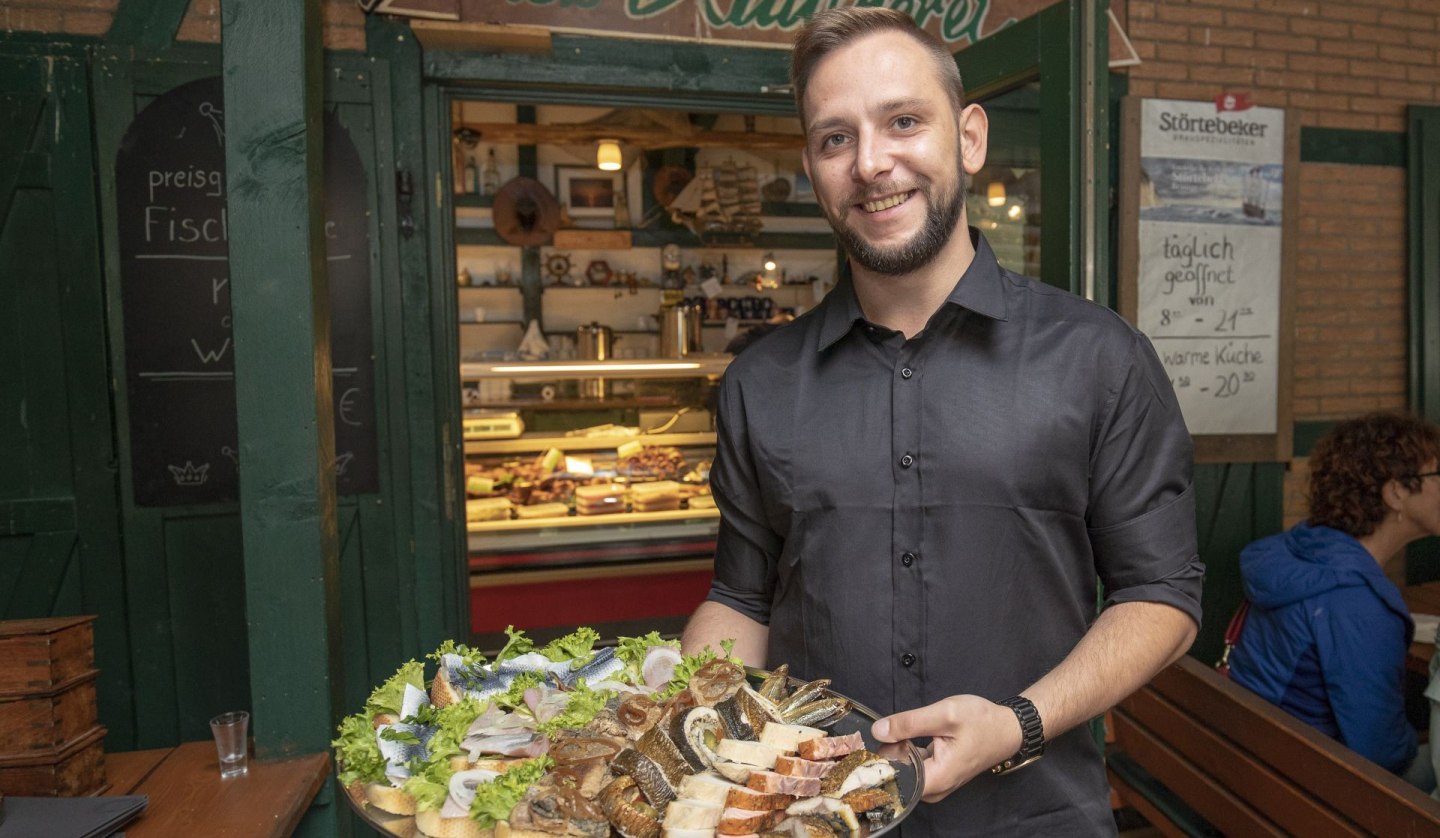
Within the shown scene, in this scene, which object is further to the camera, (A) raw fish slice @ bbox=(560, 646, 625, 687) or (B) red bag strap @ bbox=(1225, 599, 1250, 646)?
A: (B) red bag strap @ bbox=(1225, 599, 1250, 646)

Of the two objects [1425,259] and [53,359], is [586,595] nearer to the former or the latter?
[53,359]

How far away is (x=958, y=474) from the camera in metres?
1.76

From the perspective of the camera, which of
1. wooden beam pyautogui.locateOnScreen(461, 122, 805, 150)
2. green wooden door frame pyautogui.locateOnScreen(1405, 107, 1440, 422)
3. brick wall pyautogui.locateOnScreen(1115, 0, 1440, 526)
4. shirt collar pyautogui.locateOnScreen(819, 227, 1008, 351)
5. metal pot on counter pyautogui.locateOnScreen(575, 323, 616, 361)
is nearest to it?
shirt collar pyautogui.locateOnScreen(819, 227, 1008, 351)

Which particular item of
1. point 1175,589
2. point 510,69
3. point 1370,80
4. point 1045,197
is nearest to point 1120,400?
point 1175,589

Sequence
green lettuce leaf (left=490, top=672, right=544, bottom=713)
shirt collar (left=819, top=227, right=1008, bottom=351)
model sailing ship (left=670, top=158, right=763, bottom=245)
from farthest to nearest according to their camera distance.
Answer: model sailing ship (left=670, top=158, right=763, bottom=245), shirt collar (left=819, top=227, right=1008, bottom=351), green lettuce leaf (left=490, top=672, right=544, bottom=713)

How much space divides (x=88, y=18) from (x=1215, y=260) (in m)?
4.79

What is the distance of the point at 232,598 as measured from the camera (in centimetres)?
370

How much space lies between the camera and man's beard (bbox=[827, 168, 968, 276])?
1749 millimetres

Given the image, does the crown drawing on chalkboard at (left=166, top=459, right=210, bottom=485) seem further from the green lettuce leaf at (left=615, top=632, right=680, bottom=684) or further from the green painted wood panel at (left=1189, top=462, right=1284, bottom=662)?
the green painted wood panel at (left=1189, top=462, right=1284, bottom=662)

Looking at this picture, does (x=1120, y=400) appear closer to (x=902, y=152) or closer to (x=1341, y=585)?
(x=902, y=152)

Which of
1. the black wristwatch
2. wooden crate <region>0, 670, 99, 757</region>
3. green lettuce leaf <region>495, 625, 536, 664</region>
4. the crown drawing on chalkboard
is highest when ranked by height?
the crown drawing on chalkboard

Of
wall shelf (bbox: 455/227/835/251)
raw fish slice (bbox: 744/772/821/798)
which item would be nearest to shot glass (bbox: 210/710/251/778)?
raw fish slice (bbox: 744/772/821/798)

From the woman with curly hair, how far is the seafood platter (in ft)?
6.28

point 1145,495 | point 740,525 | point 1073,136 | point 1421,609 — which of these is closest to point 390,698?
point 740,525
